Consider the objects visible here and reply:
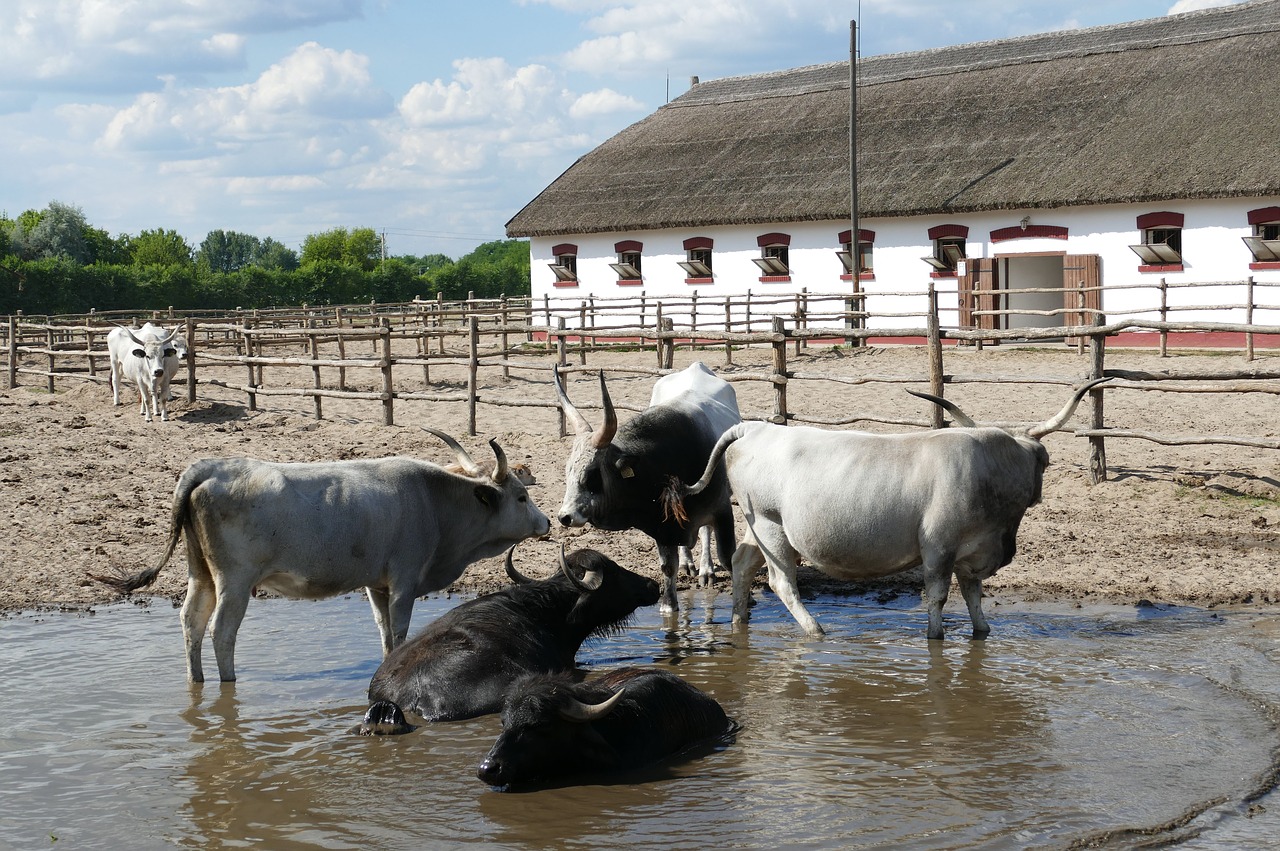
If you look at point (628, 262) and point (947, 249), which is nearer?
point (947, 249)

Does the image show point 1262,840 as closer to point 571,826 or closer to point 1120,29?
point 571,826

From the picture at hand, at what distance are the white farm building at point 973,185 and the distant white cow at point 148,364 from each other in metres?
10.2

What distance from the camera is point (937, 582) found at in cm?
650

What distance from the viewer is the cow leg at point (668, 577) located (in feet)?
25.5

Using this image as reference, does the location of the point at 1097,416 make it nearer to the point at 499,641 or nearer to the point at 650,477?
the point at 650,477

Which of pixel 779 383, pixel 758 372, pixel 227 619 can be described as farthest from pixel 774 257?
pixel 227 619

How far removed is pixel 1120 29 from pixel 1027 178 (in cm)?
664

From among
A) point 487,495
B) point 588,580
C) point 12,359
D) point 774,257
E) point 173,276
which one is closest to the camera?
point 588,580

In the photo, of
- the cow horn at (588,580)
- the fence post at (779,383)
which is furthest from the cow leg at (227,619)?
the fence post at (779,383)

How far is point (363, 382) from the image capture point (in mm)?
20391

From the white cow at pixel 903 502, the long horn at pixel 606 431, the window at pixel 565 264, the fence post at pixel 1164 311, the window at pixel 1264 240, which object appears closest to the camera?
the white cow at pixel 903 502

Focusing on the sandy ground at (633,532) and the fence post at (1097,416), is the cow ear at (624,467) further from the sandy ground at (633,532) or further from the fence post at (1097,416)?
the fence post at (1097,416)

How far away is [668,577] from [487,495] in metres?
1.41

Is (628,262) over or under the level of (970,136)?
under
